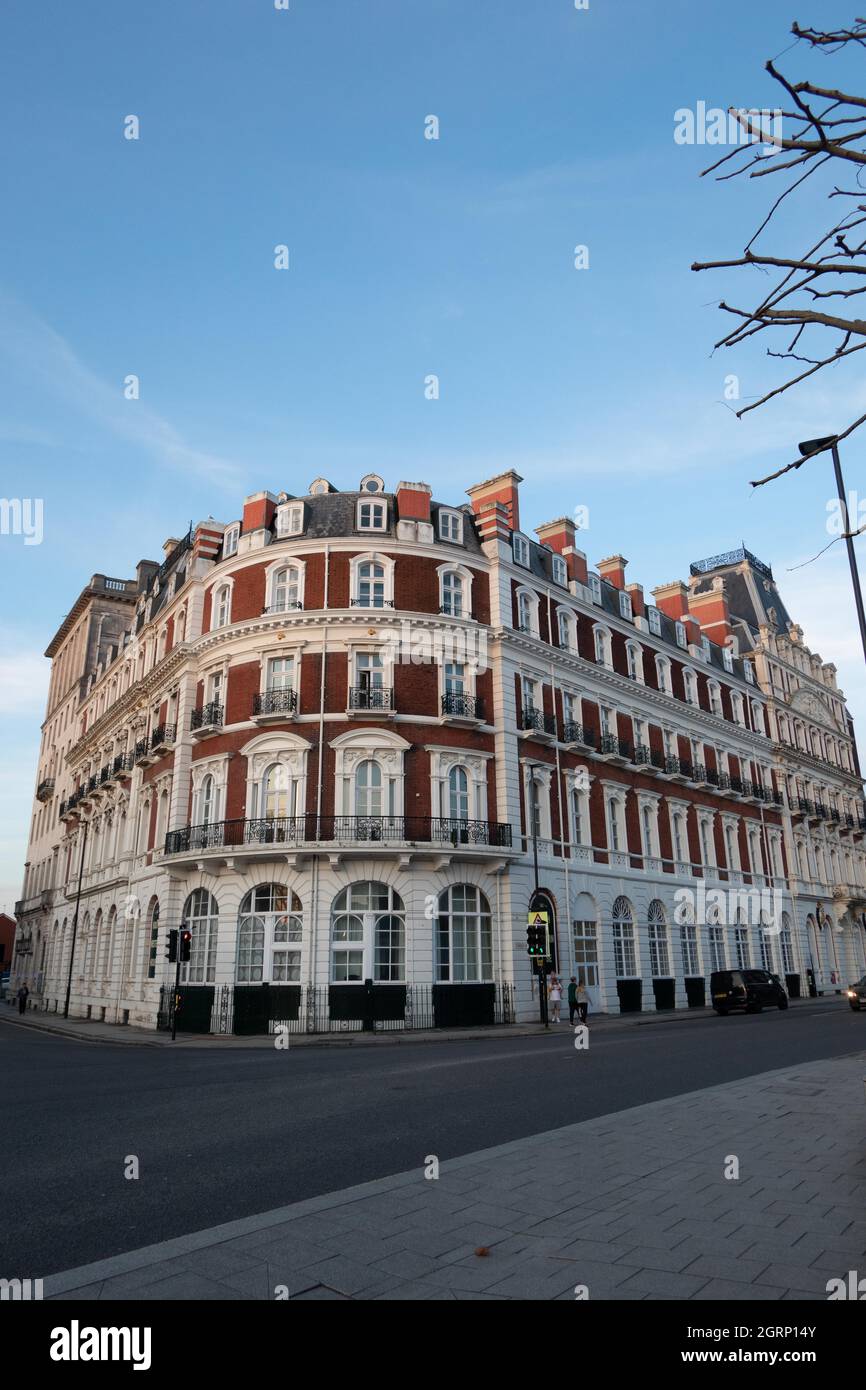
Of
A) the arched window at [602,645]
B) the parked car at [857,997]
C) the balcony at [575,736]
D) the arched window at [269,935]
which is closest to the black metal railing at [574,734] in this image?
the balcony at [575,736]

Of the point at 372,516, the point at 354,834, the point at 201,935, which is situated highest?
the point at 372,516

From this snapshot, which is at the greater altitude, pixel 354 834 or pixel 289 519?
pixel 289 519

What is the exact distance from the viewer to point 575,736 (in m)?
34.0

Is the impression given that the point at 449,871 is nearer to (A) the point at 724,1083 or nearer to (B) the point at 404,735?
(B) the point at 404,735

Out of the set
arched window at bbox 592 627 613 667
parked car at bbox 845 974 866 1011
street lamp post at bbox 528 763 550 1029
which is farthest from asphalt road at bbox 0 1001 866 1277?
arched window at bbox 592 627 613 667

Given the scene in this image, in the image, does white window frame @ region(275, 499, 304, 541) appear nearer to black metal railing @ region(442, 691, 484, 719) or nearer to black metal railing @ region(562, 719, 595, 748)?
black metal railing @ region(442, 691, 484, 719)

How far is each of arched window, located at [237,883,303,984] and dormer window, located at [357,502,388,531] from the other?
12.7m

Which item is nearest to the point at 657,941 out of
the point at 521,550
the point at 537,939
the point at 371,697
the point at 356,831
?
the point at 537,939

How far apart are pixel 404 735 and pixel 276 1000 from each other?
29.8 ft

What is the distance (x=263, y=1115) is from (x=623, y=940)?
26.6 m

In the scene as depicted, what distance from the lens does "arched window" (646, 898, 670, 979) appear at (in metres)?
36.4

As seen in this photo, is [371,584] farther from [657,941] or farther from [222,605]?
[657,941]

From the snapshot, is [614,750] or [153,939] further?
[614,750]
